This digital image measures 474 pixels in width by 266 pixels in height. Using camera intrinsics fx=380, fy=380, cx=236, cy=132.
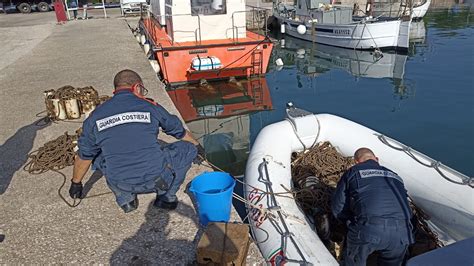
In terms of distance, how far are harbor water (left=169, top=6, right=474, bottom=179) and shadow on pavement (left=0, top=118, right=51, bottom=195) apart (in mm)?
2824

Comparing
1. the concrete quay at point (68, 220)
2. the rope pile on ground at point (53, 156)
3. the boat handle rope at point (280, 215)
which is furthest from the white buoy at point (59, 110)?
the boat handle rope at point (280, 215)

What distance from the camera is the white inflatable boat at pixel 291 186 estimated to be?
315 centimetres

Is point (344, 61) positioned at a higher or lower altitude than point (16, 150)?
lower

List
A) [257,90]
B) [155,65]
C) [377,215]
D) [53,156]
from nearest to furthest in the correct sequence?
[377,215]
[53,156]
[155,65]
[257,90]

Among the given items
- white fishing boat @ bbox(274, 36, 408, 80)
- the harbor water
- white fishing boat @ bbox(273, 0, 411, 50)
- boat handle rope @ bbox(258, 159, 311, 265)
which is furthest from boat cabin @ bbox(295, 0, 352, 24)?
boat handle rope @ bbox(258, 159, 311, 265)

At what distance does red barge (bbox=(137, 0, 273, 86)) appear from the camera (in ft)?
31.8

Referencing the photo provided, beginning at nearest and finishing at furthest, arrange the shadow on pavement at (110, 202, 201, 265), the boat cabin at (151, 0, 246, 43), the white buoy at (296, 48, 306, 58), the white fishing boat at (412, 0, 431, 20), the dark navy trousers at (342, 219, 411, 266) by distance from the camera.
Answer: the dark navy trousers at (342, 219, 411, 266) → the shadow on pavement at (110, 202, 201, 265) → the boat cabin at (151, 0, 246, 43) → the white buoy at (296, 48, 306, 58) → the white fishing boat at (412, 0, 431, 20)

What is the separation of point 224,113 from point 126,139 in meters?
6.41

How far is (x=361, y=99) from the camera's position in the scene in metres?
10.0

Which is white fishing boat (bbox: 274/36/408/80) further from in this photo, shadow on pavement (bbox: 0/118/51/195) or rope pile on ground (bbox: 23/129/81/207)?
rope pile on ground (bbox: 23/129/81/207)

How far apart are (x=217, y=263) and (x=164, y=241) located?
2.35ft

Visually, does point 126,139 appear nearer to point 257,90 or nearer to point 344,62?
point 257,90

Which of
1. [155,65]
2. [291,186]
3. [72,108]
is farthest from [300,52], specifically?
[291,186]

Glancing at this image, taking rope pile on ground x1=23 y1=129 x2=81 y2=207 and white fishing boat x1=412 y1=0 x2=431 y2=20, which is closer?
rope pile on ground x1=23 y1=129 x2=81 y2=207
